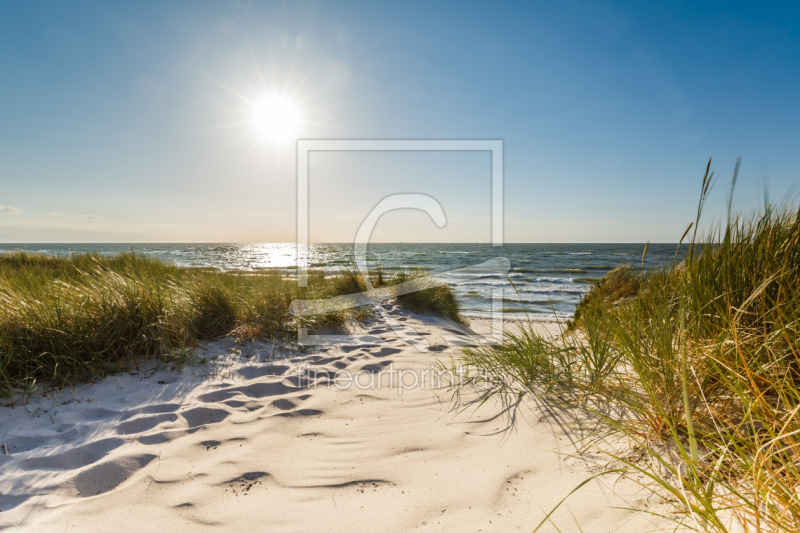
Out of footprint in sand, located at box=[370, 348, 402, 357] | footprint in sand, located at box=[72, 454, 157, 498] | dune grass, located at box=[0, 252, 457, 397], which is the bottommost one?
footprint in sand, located at box=[72, 454, 157, 498]

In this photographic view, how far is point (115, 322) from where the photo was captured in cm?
345

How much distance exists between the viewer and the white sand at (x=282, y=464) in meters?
1.56

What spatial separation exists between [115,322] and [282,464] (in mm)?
2528

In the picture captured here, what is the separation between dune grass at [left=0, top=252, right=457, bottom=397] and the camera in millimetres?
2980

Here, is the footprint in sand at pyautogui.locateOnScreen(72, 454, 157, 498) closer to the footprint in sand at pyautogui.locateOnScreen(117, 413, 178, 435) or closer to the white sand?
the white sand

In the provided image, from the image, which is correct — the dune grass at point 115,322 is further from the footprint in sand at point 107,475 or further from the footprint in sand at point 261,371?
the footprint in sand at point 107,475

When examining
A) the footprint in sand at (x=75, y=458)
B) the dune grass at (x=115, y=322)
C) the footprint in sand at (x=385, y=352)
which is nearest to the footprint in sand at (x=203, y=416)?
the footprint in sand at (x=75, y=458)

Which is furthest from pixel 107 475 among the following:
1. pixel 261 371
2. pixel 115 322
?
pixel 115 322

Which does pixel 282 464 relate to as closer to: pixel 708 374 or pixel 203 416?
pixel 203 416

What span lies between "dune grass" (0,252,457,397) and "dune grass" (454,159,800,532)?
9.38 feet

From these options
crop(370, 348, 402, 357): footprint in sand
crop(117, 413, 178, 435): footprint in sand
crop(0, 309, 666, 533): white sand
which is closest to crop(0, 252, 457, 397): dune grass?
crop(0, 309, 666, 533): white sand

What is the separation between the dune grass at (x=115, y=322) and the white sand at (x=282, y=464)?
1.00ft

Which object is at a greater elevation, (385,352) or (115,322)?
(115,322)

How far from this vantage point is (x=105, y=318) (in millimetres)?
3414
